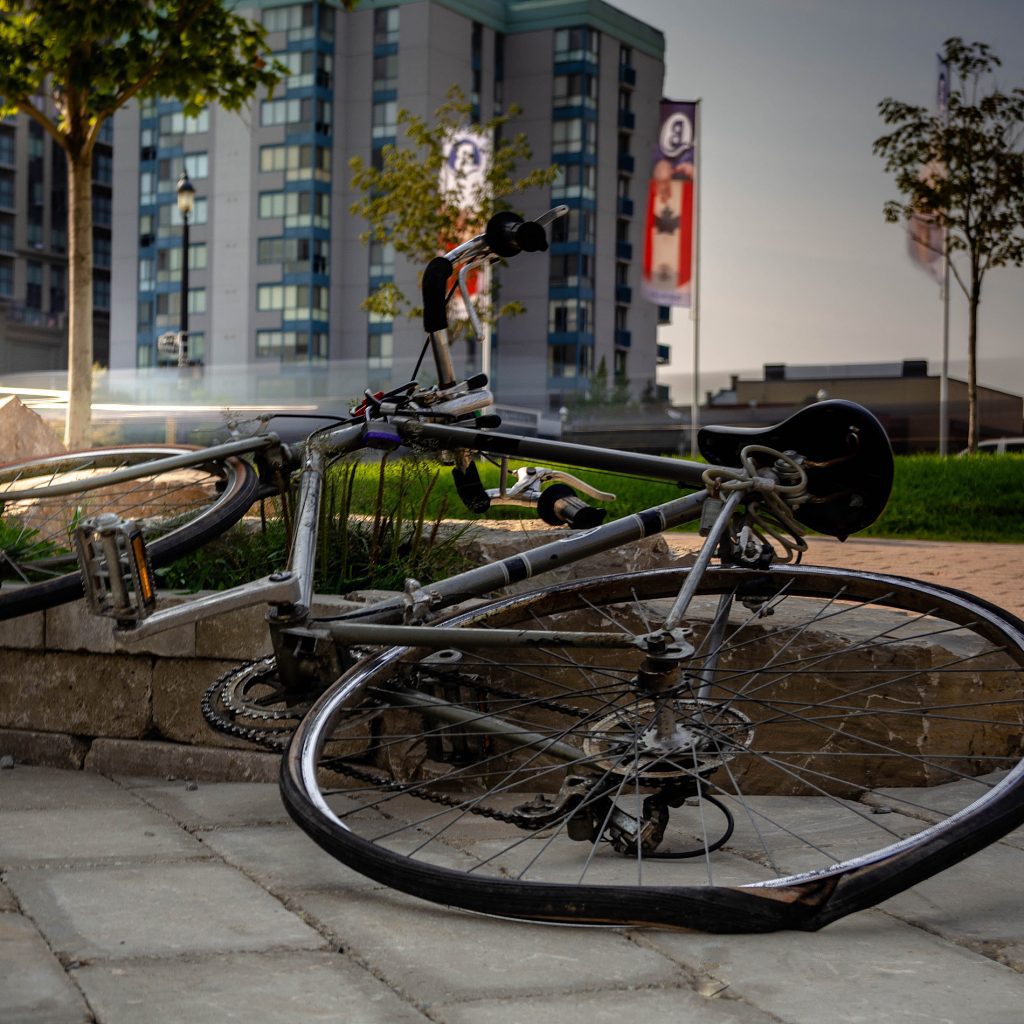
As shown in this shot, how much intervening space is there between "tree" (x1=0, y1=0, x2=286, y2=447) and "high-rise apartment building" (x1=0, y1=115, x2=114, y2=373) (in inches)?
Answer: 2371

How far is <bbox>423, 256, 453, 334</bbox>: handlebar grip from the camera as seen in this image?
3.39 m

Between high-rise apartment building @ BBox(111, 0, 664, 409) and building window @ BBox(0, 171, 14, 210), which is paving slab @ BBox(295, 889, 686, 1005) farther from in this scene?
building window @ BBox(0, 171, 14, 210)

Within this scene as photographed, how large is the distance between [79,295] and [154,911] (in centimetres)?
1227

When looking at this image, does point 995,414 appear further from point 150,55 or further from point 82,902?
point 82,902

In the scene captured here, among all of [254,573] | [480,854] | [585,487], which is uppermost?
[585,487]

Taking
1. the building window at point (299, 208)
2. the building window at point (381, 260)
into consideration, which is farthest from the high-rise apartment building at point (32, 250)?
the building window at point (381, 260)

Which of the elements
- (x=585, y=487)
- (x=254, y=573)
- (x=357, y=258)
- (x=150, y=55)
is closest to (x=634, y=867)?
(x=585, y=487)

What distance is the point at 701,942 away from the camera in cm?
264

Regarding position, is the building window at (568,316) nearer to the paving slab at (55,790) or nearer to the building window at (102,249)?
the building window at (102,249)

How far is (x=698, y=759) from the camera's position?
3.01 m

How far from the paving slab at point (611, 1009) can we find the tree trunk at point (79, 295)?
12.4 m

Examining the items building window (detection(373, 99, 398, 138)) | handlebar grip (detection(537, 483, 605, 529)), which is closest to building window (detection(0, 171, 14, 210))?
building window (detection(373, 99, 398, 138))

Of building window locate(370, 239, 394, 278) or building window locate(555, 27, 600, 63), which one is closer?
building window locate(370, 239, 394, 278)

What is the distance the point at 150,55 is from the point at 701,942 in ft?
41.0
